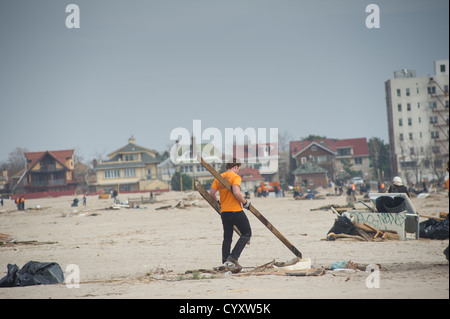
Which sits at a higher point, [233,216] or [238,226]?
[233,216]

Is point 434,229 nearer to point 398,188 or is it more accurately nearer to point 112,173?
point 398,188

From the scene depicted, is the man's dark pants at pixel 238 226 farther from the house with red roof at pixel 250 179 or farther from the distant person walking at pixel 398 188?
the house with red roof at pixel 250 179

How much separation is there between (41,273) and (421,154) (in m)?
89.1

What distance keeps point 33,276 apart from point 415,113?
9177 centimetres

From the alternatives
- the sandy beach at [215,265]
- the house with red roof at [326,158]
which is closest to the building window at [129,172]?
the house with red roof at [326,158]

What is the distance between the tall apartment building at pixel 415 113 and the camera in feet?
300

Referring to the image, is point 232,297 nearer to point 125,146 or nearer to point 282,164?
point 125,146

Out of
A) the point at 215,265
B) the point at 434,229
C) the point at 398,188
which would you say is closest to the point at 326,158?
the point at 398,188

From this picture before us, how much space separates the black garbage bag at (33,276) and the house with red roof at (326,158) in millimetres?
77717

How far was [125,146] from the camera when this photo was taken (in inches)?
3686

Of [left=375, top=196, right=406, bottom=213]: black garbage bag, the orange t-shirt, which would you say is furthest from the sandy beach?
the orange t-shirt

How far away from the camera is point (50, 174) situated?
90188mm
